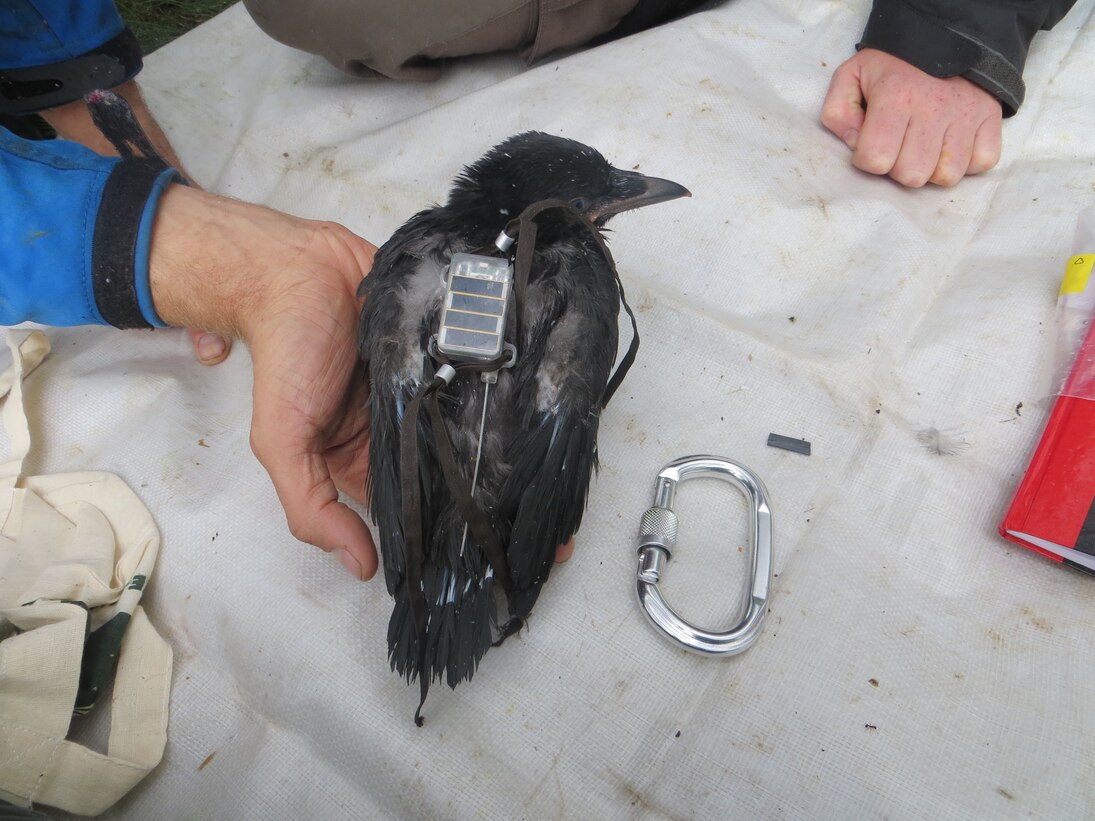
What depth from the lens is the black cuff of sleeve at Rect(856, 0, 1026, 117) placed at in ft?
6.81

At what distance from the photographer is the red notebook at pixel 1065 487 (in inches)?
53.3

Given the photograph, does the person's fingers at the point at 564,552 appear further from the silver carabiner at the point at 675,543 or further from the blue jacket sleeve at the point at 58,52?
the blue jacket sleeve at the point at 58,52

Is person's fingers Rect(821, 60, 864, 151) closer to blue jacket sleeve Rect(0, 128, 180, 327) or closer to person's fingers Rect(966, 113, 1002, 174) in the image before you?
person's fingers Rect(966, 113, 1002, 174)

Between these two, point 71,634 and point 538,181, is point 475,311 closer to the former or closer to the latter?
point 538,181

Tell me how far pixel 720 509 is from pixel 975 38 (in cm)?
170

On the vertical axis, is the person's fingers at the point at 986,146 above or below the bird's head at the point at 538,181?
below

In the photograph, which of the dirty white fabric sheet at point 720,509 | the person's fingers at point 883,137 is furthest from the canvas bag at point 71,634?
the person's fingers at point 883,137

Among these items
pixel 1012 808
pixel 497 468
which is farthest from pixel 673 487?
pixel 1012 808

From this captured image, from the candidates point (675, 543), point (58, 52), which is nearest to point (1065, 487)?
point (675, 543)

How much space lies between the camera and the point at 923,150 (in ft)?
6.72

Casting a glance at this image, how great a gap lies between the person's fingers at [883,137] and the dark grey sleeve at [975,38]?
0.62 feet

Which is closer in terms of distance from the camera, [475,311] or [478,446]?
[475,311]

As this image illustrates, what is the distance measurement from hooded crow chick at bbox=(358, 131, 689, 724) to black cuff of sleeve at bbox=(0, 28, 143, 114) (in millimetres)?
1462

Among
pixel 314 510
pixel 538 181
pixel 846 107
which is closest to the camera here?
pixel 314 510
